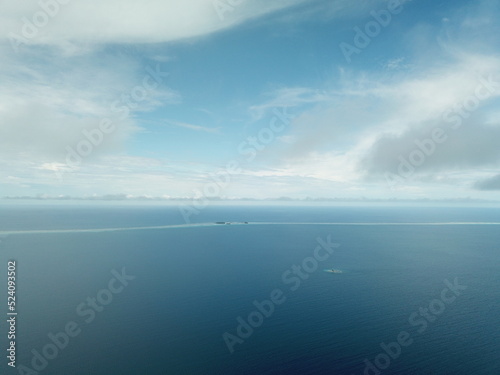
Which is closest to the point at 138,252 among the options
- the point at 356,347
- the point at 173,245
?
the point at 173,245

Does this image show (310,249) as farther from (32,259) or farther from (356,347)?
(32,259)

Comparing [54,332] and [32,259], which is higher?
[32,259]

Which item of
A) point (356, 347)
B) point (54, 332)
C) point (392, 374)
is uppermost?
point (54, 332)

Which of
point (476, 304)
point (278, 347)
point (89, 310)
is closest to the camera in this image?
point (278, 347)

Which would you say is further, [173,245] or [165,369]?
[173,245]

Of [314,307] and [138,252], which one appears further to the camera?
[138,252]

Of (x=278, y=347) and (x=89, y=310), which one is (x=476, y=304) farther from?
(x=89, y=310)

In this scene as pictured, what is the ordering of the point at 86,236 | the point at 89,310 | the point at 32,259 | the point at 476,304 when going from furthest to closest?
the point at 86,236 < the point at 32,259 < the point at 476,304 < the point at 89,310

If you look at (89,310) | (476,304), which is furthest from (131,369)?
(476,304)

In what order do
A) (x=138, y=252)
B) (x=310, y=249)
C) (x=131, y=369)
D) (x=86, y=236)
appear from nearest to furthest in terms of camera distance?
(x=131, y=369) < (x=138, y=252) < (x=310, y=249) < (x=86, y=236)
